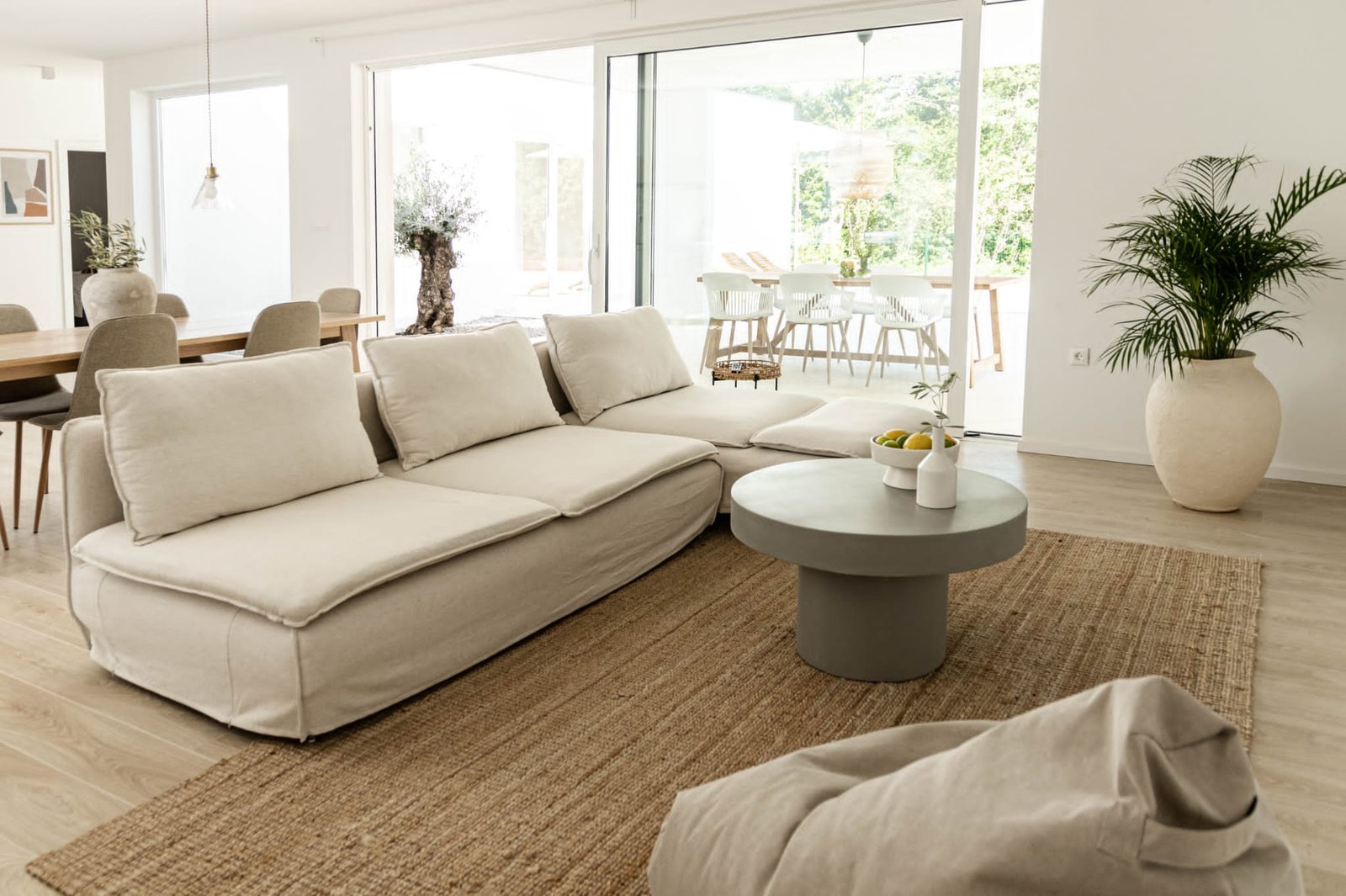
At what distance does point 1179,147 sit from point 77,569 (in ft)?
16.4

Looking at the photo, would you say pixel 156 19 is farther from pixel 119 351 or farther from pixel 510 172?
pixel 119 351

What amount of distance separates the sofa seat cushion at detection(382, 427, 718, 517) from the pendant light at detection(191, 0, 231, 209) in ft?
10.4

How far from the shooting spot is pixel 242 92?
29.8ft

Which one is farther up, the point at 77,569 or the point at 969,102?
the point at 969,102

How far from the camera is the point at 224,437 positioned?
2830 mm

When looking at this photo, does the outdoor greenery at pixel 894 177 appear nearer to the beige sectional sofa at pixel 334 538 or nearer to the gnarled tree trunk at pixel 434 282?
the beige sectional sofa at pixel 334 538

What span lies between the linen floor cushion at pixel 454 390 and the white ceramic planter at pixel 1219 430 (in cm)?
261

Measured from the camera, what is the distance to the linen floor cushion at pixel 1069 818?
3.36ft

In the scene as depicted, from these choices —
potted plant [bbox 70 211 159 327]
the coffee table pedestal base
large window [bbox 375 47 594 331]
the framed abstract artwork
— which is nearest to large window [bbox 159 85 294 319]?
large window [bbox 375 47 594 331]

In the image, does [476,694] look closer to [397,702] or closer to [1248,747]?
[397,702]

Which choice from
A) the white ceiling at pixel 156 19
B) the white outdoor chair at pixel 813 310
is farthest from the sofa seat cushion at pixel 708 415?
the white ceiling at pixel 156 19

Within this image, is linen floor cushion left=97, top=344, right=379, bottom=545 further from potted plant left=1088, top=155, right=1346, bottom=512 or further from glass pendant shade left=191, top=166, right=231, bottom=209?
glass pendant shade left=191, top=166, right=231, bottom=209

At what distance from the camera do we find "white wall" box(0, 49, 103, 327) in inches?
413

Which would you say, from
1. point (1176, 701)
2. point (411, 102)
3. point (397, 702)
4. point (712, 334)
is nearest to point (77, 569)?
point (397, 702)
